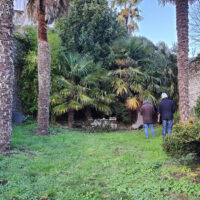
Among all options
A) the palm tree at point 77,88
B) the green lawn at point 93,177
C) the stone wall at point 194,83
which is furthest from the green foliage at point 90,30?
the green lawn at point 93,177

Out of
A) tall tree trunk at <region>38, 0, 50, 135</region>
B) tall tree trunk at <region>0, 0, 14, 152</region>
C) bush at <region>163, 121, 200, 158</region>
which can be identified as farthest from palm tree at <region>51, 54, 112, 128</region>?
bush at <region>163, 121, 200, 158</region>

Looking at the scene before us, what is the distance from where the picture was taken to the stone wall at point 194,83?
34.3ft

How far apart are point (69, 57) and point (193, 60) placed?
7.03 meters

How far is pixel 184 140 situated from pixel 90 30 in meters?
12.3

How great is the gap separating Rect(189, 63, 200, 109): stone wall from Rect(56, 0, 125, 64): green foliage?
5.14 m

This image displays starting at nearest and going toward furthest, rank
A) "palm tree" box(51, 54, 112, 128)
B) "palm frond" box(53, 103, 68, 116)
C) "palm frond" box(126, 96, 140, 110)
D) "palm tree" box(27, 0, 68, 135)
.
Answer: "palm tree" box(27, 0, 68, 135)
"palm frond" box(53, 103, 68, 116)
"palm tree" box(51, 54, 112, 128)
"palm frond" box(126, 96, 140, 110)

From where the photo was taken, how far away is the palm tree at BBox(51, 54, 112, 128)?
37.4 feet

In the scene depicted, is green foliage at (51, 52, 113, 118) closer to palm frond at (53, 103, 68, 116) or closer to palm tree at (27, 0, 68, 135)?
palm frond at (53, 103, 68, 116)

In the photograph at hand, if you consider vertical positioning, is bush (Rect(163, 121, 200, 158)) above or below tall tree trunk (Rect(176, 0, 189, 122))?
below

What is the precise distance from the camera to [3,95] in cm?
554

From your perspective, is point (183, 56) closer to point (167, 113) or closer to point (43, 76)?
point (167, 113)

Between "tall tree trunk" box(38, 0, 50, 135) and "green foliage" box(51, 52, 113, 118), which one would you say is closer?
"tall tree trunk" box(38, 0, 50, 135)

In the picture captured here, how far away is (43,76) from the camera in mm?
8789

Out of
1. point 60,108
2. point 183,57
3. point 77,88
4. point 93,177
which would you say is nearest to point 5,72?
point 93,177
